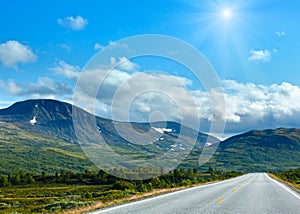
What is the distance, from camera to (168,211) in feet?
49.3

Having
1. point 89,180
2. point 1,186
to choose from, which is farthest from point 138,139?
point 1,186

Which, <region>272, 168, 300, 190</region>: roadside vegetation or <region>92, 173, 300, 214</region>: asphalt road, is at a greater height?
<region>272, 168, 300, 190</region>: roadside vegetation

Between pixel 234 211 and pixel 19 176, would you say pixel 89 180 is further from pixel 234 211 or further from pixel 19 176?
pixel 234 211

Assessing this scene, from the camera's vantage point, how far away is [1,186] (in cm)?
14050

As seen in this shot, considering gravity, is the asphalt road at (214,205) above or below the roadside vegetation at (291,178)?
below

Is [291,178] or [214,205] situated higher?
[291,178]

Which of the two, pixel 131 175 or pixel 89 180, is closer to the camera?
pixel 131 175

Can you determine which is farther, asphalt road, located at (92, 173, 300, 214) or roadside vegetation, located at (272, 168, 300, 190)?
roadside vegetation, located at (272, 168, 300, 190)

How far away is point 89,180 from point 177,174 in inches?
2172

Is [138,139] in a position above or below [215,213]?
above

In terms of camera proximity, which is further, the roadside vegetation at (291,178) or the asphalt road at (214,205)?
the roadside vegetation at (291,178)

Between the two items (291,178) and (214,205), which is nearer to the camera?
(214,205)

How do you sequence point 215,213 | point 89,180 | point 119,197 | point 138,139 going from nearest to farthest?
point 215,213 → point 119,197 → point 138,139 → point 89,180

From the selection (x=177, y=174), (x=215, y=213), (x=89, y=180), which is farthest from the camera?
(x=89, y=180)
